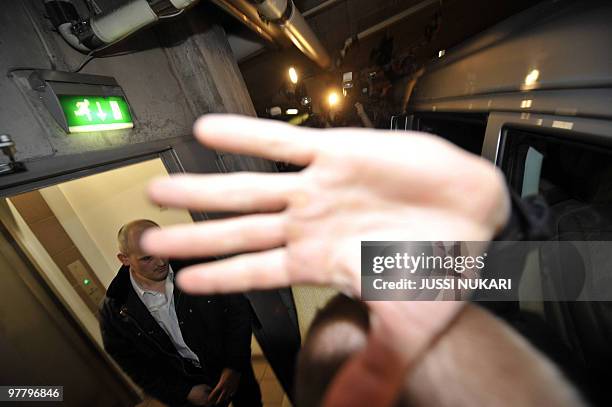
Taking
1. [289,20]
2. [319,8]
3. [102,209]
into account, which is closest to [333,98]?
[319,8]

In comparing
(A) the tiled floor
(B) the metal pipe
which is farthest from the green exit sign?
(B) the metal pipe

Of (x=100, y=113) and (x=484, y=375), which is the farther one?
(x=100, y=113)

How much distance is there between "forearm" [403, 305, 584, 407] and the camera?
48 cm

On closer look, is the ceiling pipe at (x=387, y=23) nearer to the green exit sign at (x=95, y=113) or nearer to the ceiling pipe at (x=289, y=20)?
the ceiling pipe at (x=289, y=20)

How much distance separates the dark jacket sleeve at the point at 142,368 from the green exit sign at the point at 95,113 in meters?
1.46

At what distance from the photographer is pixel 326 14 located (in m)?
4.06

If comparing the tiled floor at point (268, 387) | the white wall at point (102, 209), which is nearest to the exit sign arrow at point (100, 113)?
the white wall at point (102, 209)

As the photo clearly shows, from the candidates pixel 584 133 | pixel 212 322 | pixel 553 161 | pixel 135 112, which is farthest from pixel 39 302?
pixel 553 161

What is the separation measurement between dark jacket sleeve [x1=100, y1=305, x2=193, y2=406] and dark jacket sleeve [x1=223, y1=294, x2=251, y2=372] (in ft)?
1.28

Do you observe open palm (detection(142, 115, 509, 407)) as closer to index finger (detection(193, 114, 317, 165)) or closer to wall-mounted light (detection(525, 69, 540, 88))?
index finger (detection(193, 114, 317, 165))

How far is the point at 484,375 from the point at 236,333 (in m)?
2.19

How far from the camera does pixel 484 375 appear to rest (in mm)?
497

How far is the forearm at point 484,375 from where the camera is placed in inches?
18.9

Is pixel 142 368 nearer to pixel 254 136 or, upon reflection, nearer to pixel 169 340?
pixel 169 340
